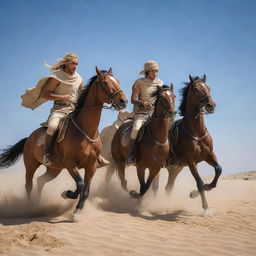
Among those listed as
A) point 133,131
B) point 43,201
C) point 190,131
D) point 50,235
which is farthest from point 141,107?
point 50,235

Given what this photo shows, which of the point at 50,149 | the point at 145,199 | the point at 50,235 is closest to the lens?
the point at 50,235

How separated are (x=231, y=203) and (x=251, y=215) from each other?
2.00 meters

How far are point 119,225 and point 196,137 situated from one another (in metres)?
3.16

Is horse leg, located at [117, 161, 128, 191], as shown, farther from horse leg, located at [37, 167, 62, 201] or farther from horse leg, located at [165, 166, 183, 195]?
horse leg, located at [37, 167, 62, 201]

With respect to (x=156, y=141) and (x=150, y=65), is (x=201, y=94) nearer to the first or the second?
(x=156, y=141)

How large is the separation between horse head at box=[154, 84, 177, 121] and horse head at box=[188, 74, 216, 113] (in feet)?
2.12

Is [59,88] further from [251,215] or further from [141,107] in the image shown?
[251,215]

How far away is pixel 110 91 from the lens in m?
7.21

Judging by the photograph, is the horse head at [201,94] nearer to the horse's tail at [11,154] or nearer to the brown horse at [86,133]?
the brown horse at [86,133]

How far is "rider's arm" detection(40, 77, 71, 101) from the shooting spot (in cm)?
823

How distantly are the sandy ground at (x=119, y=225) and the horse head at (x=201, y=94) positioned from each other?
2.61 metres

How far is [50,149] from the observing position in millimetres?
7910

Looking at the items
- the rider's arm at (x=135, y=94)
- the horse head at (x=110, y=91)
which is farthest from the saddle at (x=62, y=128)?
the rider's arm at (x=135, y=94)

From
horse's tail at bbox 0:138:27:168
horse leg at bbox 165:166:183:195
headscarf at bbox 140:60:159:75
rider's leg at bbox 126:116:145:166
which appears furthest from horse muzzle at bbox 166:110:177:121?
horse's tail at bbox 0:138:27:168
